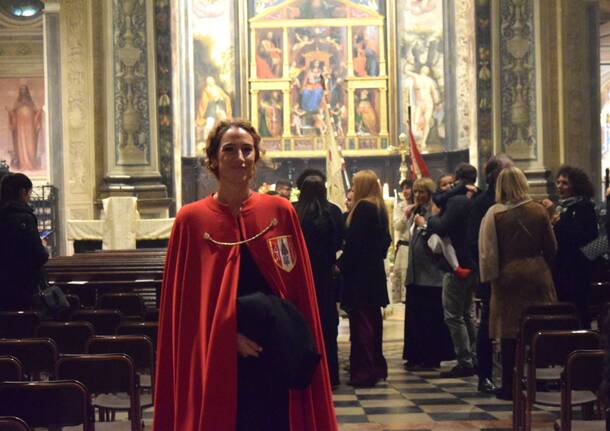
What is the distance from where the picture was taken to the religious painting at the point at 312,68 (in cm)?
2727

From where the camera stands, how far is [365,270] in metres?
8.90

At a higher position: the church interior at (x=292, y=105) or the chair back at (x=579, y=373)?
the church interior at (x=292, y=105)

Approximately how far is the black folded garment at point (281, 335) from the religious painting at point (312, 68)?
77.8ft

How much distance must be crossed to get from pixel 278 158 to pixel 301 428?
23493 millimetres

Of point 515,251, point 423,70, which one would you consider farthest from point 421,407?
point 423,70

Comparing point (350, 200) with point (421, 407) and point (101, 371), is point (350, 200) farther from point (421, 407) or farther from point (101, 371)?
point (101, 371)

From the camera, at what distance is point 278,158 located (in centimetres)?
2703

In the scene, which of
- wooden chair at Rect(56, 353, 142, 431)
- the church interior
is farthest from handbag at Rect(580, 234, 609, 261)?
wooden chair at Rect(56, 353, 142, 431)

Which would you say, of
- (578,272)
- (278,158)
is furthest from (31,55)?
(578,272)

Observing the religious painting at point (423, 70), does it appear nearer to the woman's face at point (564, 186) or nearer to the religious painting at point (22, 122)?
the religious painting at point (22, 122)

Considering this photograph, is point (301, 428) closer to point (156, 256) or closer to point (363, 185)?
point (363, 185)

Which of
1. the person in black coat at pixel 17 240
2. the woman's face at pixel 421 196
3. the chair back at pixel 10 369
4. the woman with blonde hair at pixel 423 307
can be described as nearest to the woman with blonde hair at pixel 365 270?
the woman with blonde hair at pixel 423 307

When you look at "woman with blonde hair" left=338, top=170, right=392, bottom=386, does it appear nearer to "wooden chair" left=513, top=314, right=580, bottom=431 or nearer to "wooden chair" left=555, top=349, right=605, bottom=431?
"wooden chair" left=513, top=314, right=580, bottom=431

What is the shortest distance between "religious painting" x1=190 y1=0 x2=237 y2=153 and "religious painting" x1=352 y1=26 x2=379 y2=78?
3.03m
